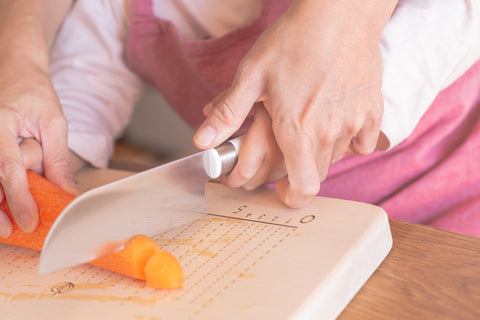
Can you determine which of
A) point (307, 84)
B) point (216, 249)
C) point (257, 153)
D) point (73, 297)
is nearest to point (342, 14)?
point (307, 84)

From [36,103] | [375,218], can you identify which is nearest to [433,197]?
[375,218]

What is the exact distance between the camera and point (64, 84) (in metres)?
1.02

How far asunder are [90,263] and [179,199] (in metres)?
0.14

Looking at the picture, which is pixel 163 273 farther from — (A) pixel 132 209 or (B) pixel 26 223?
(B) pixel 26 223

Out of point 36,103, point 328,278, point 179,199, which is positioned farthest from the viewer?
point 36,103

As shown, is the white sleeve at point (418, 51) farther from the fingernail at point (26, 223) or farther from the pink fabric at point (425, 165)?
the fingernail at point (26, 223)

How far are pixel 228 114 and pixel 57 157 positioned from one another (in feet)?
1.11

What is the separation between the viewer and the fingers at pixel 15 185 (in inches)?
25.0

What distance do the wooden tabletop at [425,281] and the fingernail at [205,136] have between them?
0.26m

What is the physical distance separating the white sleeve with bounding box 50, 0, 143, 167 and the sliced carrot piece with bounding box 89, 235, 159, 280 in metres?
0.47

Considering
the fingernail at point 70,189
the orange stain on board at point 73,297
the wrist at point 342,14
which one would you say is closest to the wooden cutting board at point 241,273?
the orange stain on board at point 73,297

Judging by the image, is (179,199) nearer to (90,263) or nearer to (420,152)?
(90,263)

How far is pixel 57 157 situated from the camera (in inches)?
30.7

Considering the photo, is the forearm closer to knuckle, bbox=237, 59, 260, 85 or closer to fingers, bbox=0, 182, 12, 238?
fingers, bbox=0, 182, 12, 238
